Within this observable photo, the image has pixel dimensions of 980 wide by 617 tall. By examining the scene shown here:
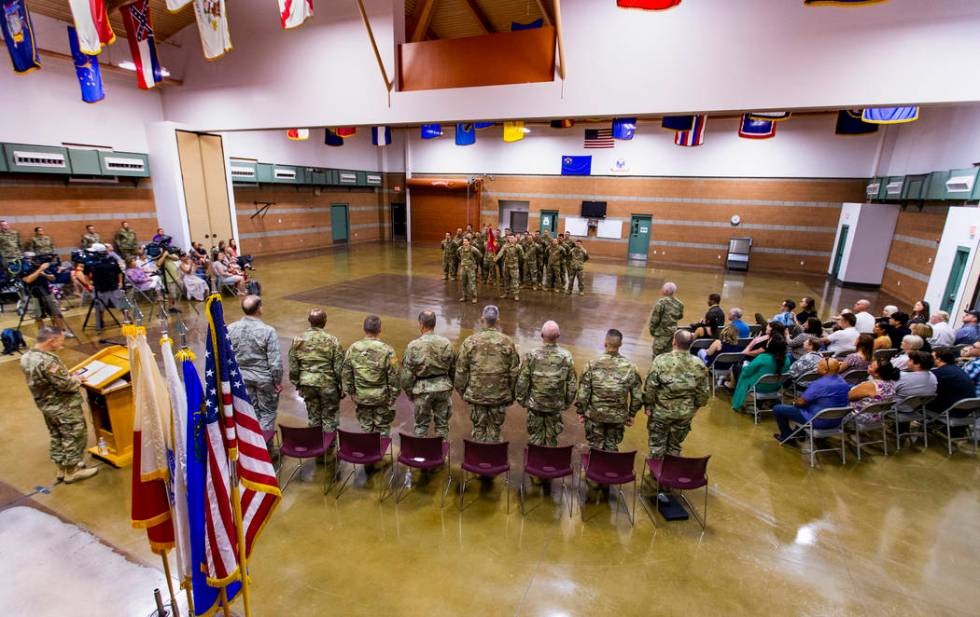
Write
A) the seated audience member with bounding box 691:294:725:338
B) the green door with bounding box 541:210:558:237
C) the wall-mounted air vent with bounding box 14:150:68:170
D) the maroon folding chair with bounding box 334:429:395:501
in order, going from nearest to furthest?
the maroon folding chair with bounding box 334:429:395:501 < the seated audience member with bounding box 691:294:725:338 < the wall-mounted air vent with bounding box 14:150:68:170 < the green door with bounding box 541:210:558:237

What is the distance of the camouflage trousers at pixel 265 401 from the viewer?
4914 millimetres

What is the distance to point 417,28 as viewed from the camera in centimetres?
1059

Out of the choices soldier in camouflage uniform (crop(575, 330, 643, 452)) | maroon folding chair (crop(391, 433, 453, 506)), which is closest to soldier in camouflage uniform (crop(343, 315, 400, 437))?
maroon folding chair (crop(391, 433, 453, 506))

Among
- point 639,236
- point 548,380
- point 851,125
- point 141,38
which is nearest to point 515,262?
point 548,380

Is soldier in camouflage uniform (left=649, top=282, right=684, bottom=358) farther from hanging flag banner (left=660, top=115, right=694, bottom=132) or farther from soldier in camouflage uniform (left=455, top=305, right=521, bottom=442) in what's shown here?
hanging flag banner (left=660, top=115, right=694, bottom=132)

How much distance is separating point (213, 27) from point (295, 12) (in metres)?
2.32

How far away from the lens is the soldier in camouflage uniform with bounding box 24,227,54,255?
463 inches

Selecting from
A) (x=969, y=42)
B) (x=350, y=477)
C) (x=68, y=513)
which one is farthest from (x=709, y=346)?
(x=68, y=513)

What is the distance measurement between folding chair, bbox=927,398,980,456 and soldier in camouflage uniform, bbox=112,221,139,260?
19103mm

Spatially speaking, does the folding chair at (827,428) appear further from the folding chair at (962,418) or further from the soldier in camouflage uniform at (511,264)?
the soldier in camouflage uniform at (511,264)

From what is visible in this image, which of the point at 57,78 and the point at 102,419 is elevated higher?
the point at 57,78

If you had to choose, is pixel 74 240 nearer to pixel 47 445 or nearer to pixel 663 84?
pixel 47 445

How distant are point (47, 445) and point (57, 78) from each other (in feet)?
41.0

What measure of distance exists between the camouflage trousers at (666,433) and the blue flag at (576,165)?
1851 cm
